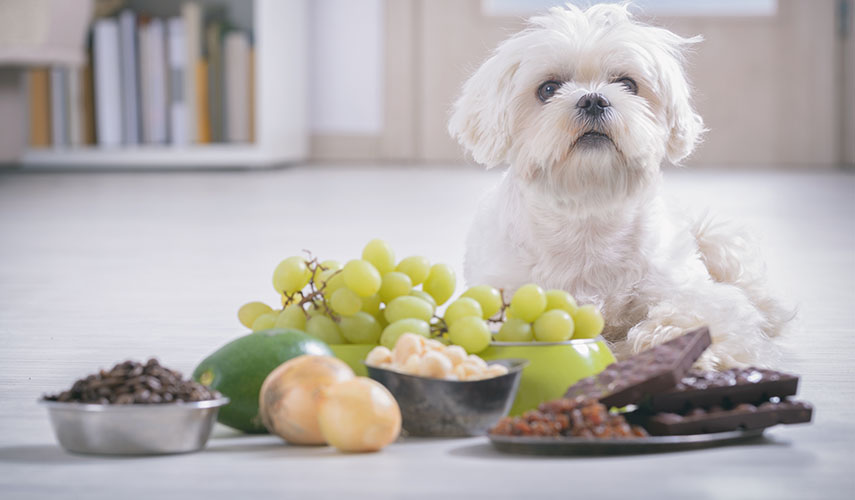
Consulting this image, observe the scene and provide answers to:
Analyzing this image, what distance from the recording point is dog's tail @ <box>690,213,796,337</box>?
2022mm

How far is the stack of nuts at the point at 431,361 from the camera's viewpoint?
1.21 metres

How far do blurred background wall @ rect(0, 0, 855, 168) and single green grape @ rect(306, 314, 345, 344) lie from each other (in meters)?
5.44

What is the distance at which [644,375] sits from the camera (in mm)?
1173

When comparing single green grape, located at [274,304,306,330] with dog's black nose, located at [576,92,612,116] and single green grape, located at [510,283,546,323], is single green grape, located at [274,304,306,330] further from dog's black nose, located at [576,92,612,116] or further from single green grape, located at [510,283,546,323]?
dog's black nose, located at [576,92,612,116]

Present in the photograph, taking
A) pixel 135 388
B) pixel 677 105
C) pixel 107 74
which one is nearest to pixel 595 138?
pixel 677 105

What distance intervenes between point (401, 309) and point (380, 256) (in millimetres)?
98

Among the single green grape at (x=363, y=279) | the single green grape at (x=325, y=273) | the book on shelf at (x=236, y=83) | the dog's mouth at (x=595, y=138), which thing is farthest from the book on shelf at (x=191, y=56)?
the single green grape at (x=363, y=279)

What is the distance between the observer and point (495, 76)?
1.83 meters

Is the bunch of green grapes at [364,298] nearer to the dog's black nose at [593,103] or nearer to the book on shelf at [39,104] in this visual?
the dog's black nose at [593,103]

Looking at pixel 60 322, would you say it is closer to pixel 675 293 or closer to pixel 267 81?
pixel 675 293

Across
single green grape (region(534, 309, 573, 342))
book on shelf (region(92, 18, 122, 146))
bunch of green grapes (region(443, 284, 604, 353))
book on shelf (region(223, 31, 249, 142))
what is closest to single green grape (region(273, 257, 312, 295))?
bunch of green grapes (region(443, 284, 604, 353))

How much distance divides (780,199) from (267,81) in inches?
113

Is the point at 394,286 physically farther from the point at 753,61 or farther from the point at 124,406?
the point at 753,61

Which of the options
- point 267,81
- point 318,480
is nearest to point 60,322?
point 318,480
